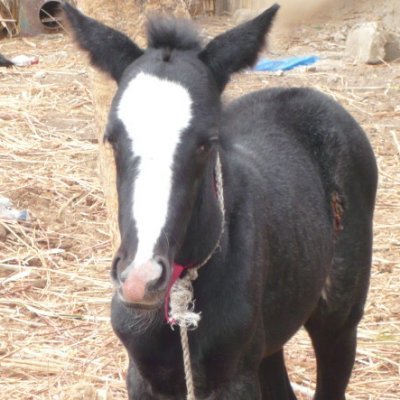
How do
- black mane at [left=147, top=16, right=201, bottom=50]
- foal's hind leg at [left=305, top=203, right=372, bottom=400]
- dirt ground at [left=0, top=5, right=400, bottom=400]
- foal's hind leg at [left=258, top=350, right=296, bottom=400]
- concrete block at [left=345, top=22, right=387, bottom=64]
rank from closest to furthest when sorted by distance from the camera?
1. black mane at [left=147, top=16, right=201, bottom=50]
2. foal's hind leg at [left=305, top=203, right=372, bottom=400]
3. foal's hind leg at [left=258, top=350, right=296, bottom=400]
4. dirt ground at [left=0, top=5, right=400, bottom=400]
5. concrete block at [left=345, top=22, right=387, bottom=64]

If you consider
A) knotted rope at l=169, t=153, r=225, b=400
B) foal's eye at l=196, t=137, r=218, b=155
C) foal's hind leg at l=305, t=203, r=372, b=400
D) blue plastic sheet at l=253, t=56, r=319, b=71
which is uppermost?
foal's eye at l=196, t=137, r=218, b=155

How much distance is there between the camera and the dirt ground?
17.0 feet

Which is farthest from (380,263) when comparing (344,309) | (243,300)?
(243,300)

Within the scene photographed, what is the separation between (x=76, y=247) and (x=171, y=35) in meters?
3.73

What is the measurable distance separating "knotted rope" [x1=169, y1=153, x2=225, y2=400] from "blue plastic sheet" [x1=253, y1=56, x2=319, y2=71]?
8284 mm

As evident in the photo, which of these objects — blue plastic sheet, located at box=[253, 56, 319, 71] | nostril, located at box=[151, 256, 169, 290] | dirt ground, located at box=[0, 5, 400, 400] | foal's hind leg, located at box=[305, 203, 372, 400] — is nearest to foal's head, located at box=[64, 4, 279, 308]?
nostril, located at box=[151, 256, 169, 290]

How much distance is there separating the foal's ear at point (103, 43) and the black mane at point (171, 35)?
7 cm

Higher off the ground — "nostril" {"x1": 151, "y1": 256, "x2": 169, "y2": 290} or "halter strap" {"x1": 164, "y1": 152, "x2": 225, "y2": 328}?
"nostril" {"x1": 151, "y1": 256, "x2": 169, "y2": 290}

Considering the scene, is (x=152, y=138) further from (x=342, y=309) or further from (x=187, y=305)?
(x=342, y=309)

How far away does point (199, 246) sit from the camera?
128 inches

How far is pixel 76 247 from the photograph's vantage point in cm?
688

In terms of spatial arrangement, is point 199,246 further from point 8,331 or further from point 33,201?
point 33,201

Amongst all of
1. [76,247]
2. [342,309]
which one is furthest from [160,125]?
[76,247]

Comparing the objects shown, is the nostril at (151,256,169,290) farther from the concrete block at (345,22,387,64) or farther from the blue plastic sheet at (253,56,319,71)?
the concrete block at (345,22,387,64)
